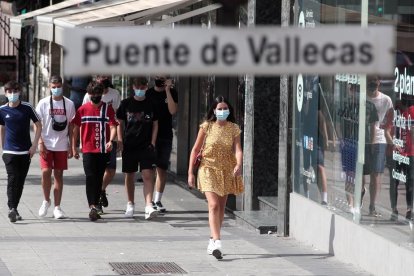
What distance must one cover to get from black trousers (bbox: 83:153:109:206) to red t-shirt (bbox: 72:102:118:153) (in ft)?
0.31

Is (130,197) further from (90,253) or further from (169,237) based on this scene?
(90,253)

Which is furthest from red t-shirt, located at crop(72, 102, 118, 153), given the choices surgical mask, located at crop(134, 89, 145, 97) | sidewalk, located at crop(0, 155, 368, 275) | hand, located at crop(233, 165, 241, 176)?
hand, located at crop(233, 165, 241, 176)

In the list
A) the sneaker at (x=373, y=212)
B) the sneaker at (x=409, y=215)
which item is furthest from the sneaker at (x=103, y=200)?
the sneaker at (x=409, y=215)

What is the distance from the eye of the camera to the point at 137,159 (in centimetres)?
1380

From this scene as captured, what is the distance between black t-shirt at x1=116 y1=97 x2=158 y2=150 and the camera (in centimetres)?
1373

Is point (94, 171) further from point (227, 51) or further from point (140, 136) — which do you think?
point (227, 51)

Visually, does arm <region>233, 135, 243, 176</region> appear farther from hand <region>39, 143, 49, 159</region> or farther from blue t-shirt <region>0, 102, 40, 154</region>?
hand <region>39, 143, 49, 159</region>

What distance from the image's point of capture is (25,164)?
13516 millimetres

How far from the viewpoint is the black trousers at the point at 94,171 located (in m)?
13.7

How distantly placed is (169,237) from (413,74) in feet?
14.2

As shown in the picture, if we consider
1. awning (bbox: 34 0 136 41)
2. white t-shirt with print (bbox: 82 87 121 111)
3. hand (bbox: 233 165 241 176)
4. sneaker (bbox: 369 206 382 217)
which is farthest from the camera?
awning (bbox: 34 0 136 41)

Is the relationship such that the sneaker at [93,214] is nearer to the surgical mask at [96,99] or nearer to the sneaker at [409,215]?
the surgical mask at [96,99]

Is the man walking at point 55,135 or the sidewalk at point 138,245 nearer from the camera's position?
the sidewalk at point 138,245

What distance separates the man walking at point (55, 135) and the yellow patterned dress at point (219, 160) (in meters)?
2.93
